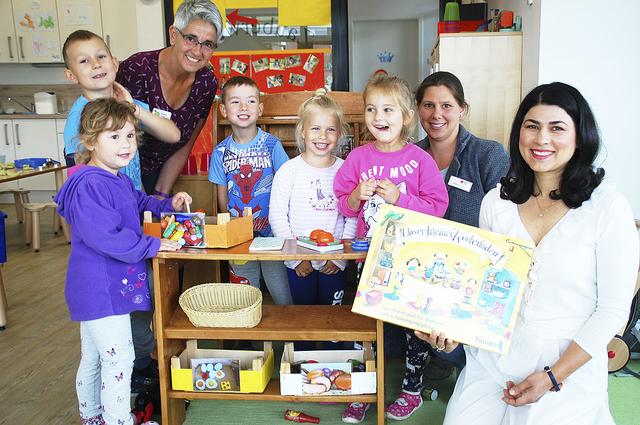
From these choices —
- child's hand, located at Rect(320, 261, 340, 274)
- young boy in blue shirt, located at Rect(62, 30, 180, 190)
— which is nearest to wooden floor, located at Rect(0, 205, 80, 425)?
young boy in blue shirt, located at Rect(62, 30, 180, 190)

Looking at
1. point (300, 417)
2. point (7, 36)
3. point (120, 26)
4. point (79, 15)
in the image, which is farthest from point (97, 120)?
point (7, 36)

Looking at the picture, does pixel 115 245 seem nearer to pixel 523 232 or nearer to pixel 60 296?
pixel 523 232

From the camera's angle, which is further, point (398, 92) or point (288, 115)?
point (288, 115)

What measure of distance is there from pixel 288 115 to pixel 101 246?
1403 mm

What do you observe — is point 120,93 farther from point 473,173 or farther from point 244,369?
point 473,173

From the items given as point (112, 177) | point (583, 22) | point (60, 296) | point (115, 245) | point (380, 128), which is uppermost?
point (583, 22)

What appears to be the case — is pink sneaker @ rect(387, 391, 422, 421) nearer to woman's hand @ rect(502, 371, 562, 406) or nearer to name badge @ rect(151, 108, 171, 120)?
woman's hand @ rect(502, 371, 562, 406)

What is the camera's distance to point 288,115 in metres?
3.13

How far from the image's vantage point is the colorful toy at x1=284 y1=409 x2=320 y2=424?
2.44 metres

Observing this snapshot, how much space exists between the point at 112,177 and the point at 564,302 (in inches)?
62.0

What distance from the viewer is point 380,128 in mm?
2344

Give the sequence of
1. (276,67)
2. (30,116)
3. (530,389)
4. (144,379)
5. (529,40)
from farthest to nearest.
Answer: (30,116) < (276,67) < (529,40) < (144,379) < (530,389)

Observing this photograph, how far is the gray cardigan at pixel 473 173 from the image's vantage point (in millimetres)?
2604

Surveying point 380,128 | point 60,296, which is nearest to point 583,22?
point 380,128
